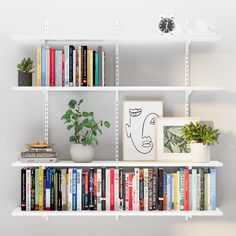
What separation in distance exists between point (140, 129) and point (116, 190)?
38cm

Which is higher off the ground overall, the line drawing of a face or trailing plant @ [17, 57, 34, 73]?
trailing plant @ [17, 57, 34, 73]

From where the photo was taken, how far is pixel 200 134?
9.95ft

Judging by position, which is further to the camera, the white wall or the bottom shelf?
the white wall

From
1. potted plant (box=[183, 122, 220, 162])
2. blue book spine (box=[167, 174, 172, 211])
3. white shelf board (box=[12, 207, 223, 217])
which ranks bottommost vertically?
white shelf board (box=[12, 207, 223, 217])

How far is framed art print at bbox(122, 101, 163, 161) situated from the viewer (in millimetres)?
3160

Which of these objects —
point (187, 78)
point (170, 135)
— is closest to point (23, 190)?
point (170, 135)

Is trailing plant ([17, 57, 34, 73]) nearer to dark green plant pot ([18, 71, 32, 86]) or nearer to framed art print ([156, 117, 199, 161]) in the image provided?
dark green plant pot ([18, 71, 32, 86])

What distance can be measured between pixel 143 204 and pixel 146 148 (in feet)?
1.04

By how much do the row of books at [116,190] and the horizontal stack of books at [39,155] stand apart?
56mm

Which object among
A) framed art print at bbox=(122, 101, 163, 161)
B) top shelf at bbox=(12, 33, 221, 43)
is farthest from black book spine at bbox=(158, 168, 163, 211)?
top shelf at bbox=(12, 33, 221, 43)

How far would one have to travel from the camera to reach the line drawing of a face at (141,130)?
10.4 feet

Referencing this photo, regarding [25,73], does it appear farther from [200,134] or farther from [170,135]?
[200,134]

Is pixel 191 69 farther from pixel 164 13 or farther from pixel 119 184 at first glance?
pixel 119 184

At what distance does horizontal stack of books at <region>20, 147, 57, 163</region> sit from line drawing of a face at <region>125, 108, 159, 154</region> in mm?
450
